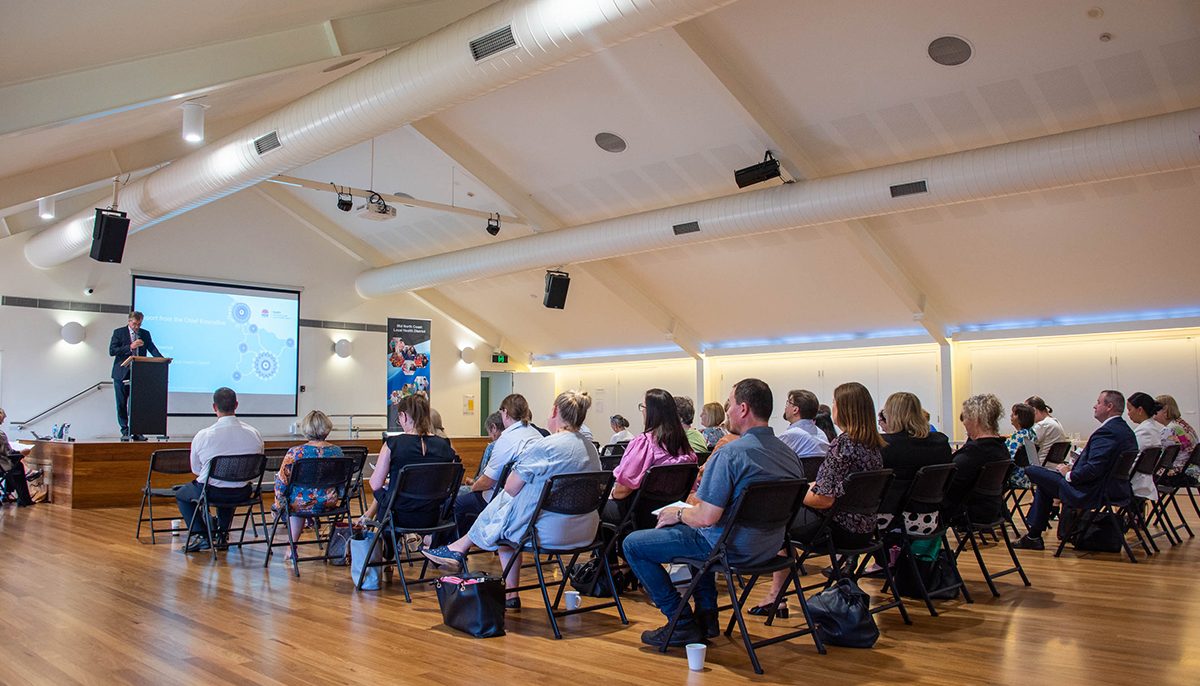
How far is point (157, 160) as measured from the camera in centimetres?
908

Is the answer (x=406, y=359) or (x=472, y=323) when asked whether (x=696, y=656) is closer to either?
(x=406, y=359)

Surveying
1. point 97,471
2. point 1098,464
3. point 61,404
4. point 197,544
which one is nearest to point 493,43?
point 197,544

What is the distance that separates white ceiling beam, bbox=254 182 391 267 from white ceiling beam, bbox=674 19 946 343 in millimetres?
8444

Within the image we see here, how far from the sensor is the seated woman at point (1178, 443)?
7367mm

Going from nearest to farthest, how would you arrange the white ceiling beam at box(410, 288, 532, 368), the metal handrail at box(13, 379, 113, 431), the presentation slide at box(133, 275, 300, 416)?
the metal handrail at box(13, 379, 113, 431) → the presentation slide at box(133, 275, 300, 416) → the white ceiling beam at box(410, 288, 532, 368)

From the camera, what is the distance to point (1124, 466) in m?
6.17

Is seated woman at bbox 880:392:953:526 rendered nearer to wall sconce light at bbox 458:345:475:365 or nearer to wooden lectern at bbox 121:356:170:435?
wooden lectern at bbox 121:356:170:435

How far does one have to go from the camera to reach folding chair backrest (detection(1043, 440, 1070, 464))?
7.18 metres

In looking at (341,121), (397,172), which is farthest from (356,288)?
(341,121)

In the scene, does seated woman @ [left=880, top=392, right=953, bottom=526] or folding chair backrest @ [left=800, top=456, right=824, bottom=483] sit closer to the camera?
seated woman @ [left=880, top=392, right=953, bottom=526]

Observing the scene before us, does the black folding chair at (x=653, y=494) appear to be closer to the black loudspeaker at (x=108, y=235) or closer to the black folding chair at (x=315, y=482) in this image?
the black folding chair at (x=315, y=482)

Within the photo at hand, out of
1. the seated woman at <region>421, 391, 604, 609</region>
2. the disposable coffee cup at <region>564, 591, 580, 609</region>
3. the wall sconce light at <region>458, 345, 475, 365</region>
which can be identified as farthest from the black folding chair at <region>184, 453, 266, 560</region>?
the wall sconce light at <region>458, 345, 475, 365</region>

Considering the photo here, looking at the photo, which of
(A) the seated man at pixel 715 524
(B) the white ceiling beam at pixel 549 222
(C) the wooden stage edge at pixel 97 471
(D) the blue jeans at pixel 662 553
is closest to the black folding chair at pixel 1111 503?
(A) the seated man at pixel 715 524

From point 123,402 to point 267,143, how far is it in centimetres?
468
